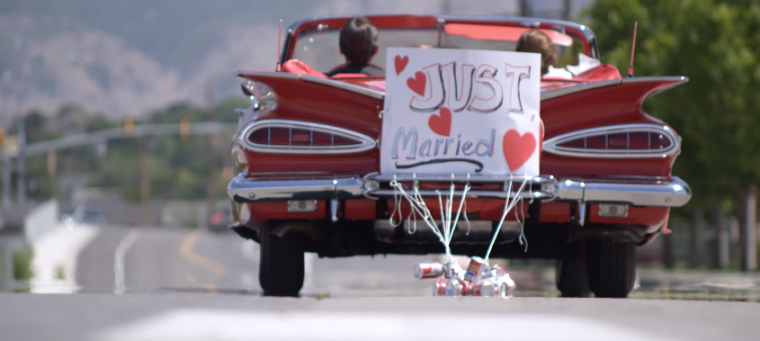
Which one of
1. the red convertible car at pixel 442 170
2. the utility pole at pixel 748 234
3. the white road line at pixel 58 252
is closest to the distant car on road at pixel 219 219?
the white road line at pixel 58 252

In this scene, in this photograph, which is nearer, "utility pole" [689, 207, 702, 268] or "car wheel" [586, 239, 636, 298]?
"car wheel" [586, 239, 636, 298]

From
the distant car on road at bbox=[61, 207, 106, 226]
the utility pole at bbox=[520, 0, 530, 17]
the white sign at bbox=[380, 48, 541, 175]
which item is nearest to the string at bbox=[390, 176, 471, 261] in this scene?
the white sign at bbox=[380, 48, 541, 175]

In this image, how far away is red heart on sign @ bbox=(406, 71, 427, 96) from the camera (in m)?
5.56

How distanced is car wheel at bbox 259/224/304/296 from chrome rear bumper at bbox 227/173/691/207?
1.51 ft

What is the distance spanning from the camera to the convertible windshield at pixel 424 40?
24.4ft

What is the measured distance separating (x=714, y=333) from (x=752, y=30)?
2019 cm

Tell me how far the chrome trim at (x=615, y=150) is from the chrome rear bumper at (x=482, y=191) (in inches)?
5.4

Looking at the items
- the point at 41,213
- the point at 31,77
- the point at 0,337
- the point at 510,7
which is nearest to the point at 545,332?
the point at 0,337

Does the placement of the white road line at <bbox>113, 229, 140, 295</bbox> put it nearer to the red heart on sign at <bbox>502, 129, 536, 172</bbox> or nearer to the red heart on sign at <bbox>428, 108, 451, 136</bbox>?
the red heart on sign at <bbox>428, 108, 451, 136</bbox>

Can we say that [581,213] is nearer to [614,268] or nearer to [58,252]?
[614,268]

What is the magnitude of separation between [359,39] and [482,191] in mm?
1777

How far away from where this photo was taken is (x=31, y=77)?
51938 millimetres

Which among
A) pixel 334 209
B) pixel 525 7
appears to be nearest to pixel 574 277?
pixel 334 209

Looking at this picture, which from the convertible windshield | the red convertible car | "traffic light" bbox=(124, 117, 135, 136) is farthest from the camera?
"traffic light" bbox=(124, 117, 135, 136)
